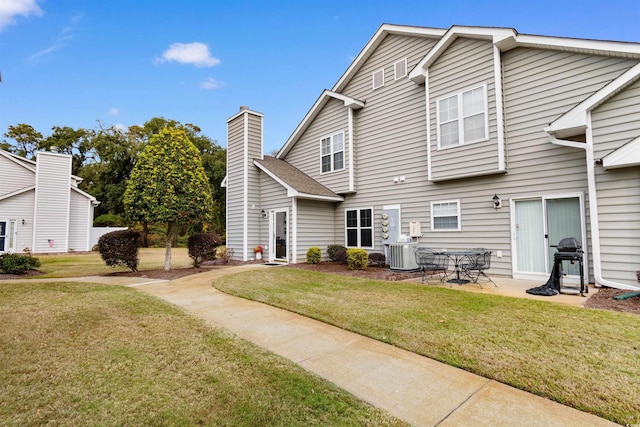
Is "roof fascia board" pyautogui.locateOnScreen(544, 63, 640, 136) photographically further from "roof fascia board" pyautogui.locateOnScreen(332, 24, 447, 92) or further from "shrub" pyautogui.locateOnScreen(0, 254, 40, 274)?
"shrub" pyautogui.locateOnScreen(0, 254, 40, 274)

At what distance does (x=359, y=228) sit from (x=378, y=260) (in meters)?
1.79

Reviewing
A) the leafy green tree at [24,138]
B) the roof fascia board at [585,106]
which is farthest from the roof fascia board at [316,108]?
the leafy green tree at [24,138]

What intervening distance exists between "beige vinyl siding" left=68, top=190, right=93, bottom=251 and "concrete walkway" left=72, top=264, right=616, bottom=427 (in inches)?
789

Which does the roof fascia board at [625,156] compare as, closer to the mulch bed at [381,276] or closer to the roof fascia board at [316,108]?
the mulch bed at [381,276]

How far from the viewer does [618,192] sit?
6602 mm

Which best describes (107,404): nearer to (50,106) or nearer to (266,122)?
(266,122)

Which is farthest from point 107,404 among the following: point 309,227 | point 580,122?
point 309,227

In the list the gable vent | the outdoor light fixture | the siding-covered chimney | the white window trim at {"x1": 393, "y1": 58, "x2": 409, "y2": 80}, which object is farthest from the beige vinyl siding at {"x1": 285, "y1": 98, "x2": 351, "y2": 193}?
the outdoor light fixture

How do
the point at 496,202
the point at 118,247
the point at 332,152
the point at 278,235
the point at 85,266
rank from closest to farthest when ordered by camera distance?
the point at 496,202 < the point at 118,247 < the point at 85,266 < the point at 278,235 < the point at 332,152

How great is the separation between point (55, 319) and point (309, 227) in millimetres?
8672

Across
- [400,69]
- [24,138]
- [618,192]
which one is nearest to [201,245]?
[400,69]

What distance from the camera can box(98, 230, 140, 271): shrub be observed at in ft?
30.8

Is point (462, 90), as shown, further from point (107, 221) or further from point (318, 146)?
point (107, 221)

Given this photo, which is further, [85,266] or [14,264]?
[85,266]
